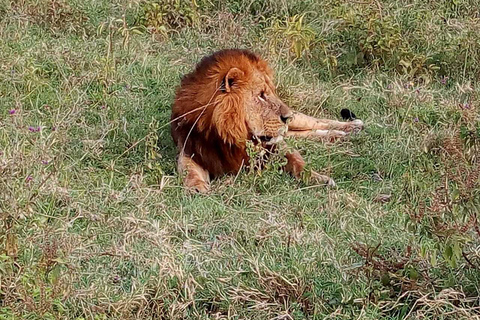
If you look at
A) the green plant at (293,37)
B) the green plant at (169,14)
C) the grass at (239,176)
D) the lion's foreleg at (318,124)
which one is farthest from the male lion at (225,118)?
the green plant at (169,14)

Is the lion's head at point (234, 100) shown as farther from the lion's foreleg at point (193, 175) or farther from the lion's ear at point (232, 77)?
the lion's foreleg at point (193, 175)

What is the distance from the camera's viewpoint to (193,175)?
5.60m

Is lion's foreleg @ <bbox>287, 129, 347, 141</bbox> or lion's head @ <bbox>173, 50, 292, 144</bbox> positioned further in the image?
lion's foreleg @ <bbox>287, 129, 347, 141</bbox>

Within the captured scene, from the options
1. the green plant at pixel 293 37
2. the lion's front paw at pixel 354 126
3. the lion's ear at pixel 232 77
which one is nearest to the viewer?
the lion's ear at pixel 232 77

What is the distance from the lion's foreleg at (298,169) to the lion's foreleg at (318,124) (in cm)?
72

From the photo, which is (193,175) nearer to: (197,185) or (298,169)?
(197,185)

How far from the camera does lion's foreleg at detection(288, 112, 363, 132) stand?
662 cm

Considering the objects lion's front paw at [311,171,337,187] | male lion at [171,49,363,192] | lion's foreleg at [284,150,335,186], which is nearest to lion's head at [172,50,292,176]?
male lion at [171,49,363,192]

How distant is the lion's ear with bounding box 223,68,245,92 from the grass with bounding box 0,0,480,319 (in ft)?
1.89

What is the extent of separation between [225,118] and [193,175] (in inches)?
16.0

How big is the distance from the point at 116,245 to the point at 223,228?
Answer: 62 cm

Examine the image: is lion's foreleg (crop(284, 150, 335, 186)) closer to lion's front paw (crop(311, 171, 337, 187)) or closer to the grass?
lion's front paw (crop(311, 171, 337, 187))

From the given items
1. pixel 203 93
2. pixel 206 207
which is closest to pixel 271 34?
pixel 203 93

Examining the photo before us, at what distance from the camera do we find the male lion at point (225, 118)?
5.64 metres
